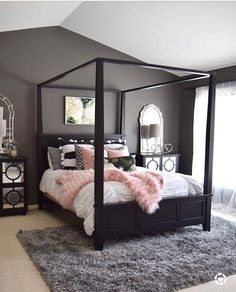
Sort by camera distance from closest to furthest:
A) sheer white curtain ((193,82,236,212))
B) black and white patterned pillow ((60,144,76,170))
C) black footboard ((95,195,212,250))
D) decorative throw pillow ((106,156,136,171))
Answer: black footboard ((95,195,212,250)) < decorative throw pillow ((106,156,136,171)) < black and white patterned pillow ((60,144,76,170)) < sheer white curtain ((193,82,236,212))

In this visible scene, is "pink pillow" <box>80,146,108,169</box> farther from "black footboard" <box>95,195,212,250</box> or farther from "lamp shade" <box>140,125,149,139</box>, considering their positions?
"lamp shade" <box>140,125,149,139</box>

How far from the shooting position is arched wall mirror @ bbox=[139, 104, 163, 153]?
5785 mm

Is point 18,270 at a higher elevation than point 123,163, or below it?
below

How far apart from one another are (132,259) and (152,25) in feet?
10.1

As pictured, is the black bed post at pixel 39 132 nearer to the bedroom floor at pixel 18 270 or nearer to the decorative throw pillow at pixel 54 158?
the decorative throw pillow at pixel 54 158

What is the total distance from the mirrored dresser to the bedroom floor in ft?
6.64

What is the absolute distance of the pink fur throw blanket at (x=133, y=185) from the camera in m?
3.58

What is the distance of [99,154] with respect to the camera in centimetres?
330

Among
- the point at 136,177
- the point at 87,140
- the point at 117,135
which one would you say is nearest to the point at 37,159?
the point at 87,140

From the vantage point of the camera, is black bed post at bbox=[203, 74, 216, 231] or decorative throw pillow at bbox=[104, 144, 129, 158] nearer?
black bed post at bbox=[203, 74, 216, 231]

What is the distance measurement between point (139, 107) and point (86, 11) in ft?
6.82

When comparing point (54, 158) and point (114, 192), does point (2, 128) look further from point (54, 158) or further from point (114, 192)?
point (114, 192)

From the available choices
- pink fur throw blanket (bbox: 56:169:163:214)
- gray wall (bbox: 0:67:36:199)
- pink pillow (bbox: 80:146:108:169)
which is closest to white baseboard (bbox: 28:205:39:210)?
gray wall (bbox: 0:67:36:199)

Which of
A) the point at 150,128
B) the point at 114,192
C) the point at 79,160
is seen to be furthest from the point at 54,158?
the point at 150,128
